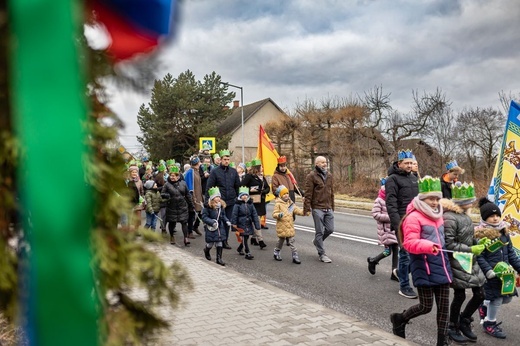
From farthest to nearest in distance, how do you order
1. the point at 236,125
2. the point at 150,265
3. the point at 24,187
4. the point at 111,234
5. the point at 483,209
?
the point at 236,125 < the point at 483,209 < the point at 150,265 < the point at 111,234 < the point at 24,187

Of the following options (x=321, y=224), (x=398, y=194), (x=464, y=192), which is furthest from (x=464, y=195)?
(x=321, y=224)

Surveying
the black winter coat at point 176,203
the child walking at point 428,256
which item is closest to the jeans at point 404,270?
the child walking at point 428,256

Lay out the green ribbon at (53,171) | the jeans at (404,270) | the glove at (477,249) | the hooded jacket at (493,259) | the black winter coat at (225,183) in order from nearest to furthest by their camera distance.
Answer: the green ribbon at (53,171) < the glove at (477,249) < the hooded jacket at (493,259) < the jeans at (404,270) < the black winter coat at (225,183)

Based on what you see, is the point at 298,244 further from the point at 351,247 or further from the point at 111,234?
the point at 111,234

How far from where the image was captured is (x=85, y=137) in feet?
2.50

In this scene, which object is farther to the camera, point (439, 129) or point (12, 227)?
point (439, 129)

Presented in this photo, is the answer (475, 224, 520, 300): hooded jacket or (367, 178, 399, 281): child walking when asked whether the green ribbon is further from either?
(367, 178, 399, 281): child walking

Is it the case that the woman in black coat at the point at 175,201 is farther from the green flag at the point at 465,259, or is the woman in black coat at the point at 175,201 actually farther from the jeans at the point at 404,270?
the green flag at the point at 465,259

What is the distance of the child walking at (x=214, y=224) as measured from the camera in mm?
8188

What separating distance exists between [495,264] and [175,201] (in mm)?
6968

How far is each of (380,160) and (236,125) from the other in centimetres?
2155

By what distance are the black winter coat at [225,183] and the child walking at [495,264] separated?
5.70 metres

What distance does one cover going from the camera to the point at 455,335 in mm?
4754

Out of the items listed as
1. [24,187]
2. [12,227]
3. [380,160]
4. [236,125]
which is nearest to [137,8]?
[24,187]
